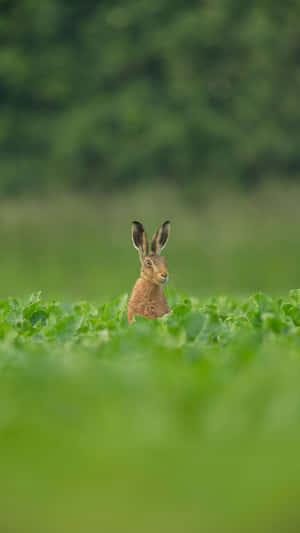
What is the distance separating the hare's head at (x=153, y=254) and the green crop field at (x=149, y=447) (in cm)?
189

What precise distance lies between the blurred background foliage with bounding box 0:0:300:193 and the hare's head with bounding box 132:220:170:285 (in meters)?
15.3

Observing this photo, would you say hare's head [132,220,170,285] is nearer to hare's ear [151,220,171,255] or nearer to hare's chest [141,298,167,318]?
hare's ear [151,220,171,255]

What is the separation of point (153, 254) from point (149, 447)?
2.89 metres

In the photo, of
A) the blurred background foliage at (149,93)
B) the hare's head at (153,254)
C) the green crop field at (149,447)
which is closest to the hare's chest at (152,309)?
the hare's head at (153,254)

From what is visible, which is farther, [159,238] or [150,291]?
[159,238]

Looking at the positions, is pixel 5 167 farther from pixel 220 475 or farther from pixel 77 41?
pixel 220 475

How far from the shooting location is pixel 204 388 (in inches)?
75.2

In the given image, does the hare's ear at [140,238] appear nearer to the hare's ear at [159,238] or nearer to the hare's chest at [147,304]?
the hare's ear at [159,238]

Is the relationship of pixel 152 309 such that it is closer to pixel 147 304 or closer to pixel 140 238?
pixel 147 304

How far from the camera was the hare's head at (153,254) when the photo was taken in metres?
4.29

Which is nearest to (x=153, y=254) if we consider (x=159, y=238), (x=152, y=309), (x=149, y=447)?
(x=159, y=238)

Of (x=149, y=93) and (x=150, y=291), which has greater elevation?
(x=149, y=93)

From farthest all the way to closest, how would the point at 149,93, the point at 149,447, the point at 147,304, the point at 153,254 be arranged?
the point at 149,93 < the point at 153,254 < the point at 147,304 < the point at 149,447

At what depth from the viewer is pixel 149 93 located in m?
20.1
